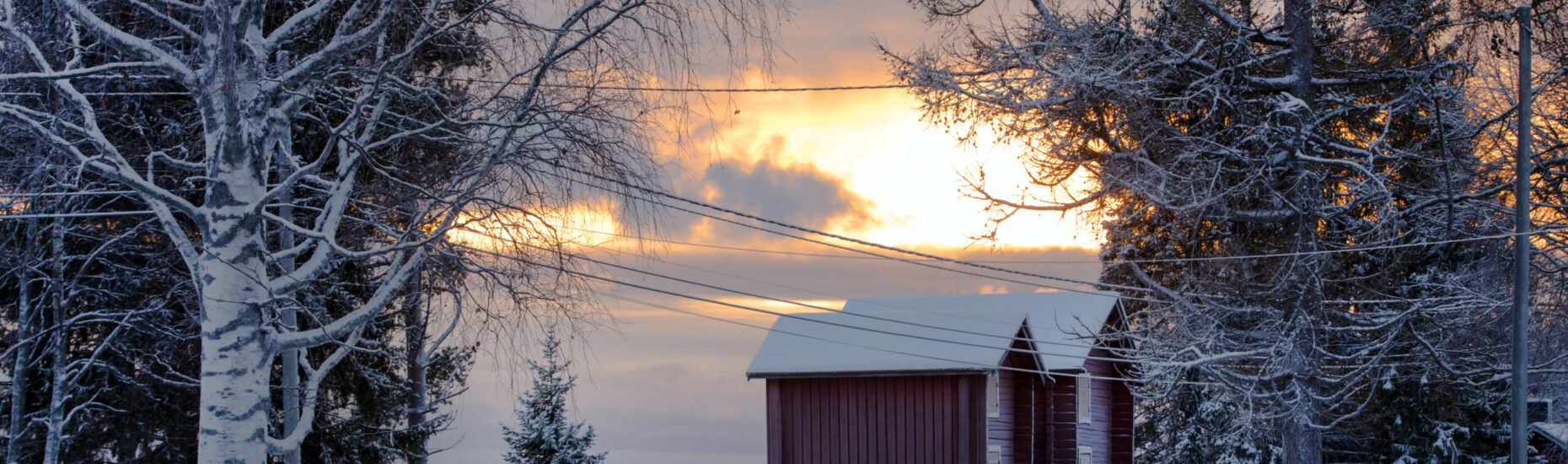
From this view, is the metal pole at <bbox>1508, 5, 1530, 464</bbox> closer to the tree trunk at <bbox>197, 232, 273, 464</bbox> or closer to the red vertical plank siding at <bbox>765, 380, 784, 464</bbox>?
the red vertical plank siding at <bbox>765, 380, 784, 464</bbox>

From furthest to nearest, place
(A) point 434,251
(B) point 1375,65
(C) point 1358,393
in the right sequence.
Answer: (C) point 1358,393, (B) point 1375,65, (A) point 434,251

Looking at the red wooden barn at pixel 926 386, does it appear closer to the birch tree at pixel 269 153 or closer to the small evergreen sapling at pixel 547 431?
the small evergreen sapling at pixel 547 431

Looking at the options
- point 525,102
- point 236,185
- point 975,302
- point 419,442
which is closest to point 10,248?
point 419,442

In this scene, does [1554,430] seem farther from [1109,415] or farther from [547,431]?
[547,431]

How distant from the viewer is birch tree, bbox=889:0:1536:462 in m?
18.5

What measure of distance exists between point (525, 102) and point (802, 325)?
21233mm

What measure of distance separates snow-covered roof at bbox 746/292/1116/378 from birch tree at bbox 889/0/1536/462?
4333 millimetres

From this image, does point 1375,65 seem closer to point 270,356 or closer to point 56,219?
point 270,356

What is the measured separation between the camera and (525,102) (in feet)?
30.2

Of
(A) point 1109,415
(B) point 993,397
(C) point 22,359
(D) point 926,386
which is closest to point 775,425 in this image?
(D) point 926,386

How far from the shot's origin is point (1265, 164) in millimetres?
18656

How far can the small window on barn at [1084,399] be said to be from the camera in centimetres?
→ 3038

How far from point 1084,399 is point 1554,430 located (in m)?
10.8

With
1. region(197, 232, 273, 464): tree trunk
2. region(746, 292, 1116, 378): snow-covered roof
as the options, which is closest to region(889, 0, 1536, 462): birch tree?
region(746, 292, 1116, 378): snow-covered roof
